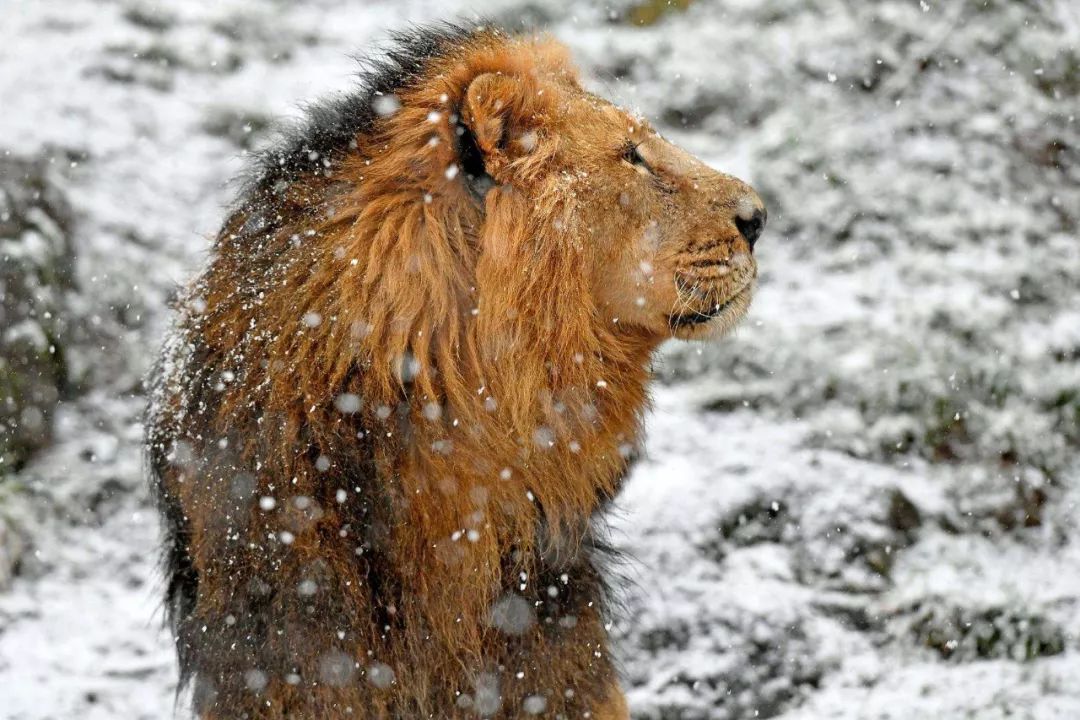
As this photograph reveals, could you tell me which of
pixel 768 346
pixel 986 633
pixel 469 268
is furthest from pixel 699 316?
pixel 768 346

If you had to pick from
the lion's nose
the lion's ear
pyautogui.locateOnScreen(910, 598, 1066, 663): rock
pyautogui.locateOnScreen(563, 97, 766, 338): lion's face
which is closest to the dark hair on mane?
the lion's ear

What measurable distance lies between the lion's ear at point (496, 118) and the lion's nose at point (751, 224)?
2.11 ft

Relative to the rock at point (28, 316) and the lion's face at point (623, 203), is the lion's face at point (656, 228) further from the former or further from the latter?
the rock at point (28, 316)

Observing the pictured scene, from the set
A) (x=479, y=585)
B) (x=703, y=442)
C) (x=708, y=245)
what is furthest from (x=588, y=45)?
(x=479, y=585)

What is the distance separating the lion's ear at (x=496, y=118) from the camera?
2.69 metres

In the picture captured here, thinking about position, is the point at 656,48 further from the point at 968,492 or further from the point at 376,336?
the point at 376,336

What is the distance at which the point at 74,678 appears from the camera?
13.8ft

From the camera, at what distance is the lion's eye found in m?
2.92

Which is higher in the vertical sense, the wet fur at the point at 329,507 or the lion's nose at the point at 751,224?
the lion's nose at the point at 751,224

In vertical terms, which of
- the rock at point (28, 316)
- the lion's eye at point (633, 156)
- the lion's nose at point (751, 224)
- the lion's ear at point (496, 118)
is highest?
the lion's ear at point (496, 118)

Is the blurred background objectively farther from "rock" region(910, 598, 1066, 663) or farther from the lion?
the lion

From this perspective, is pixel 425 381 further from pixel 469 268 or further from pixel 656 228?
pixel 656 228

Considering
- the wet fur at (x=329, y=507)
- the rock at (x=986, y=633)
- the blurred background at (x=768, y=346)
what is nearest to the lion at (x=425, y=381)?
the wet fur at (x=329, y=507)

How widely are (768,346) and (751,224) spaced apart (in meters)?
2.66
